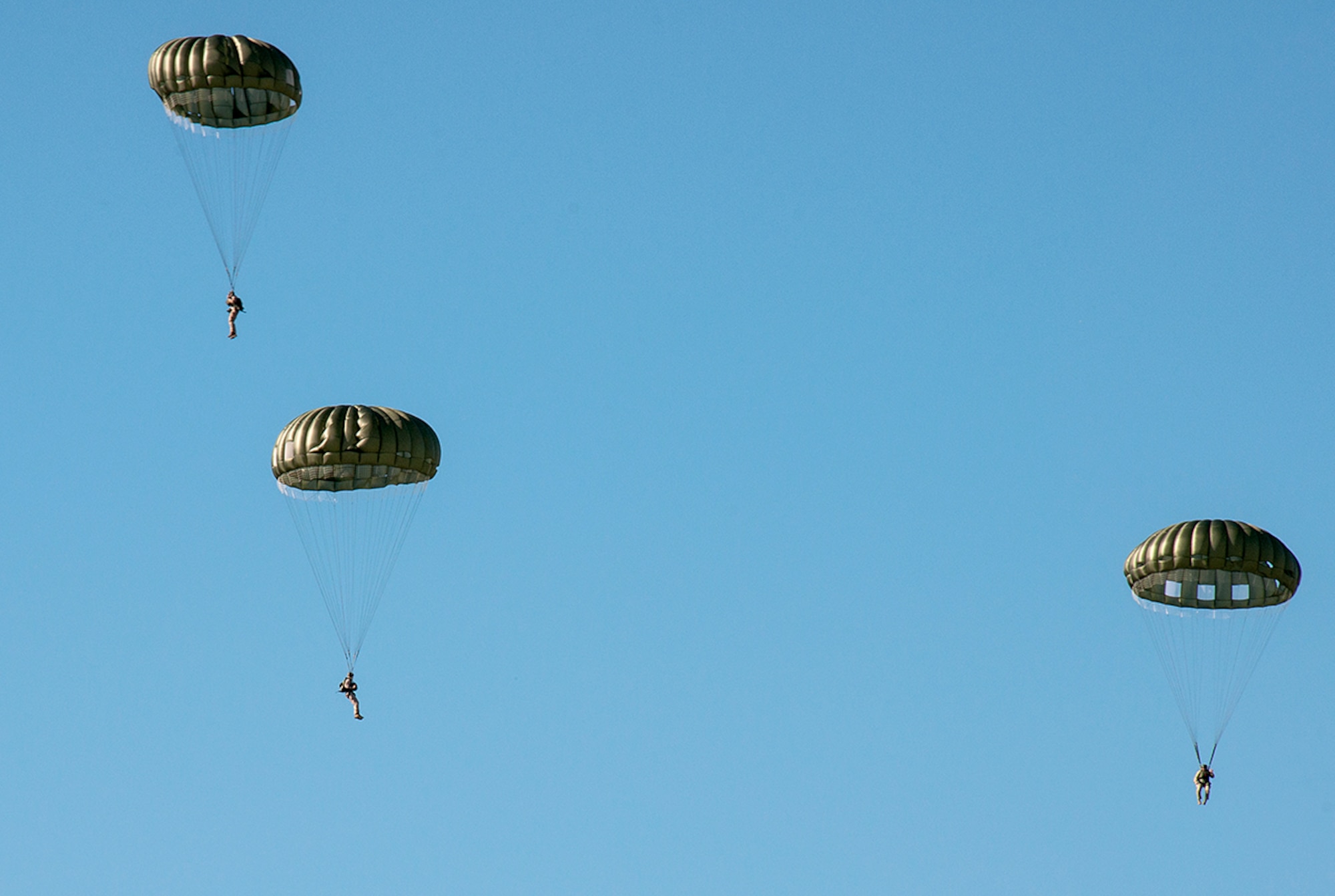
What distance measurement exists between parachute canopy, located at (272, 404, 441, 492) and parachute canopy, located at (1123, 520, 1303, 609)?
14.7 meters

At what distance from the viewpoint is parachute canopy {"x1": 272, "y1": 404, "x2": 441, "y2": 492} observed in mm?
60062

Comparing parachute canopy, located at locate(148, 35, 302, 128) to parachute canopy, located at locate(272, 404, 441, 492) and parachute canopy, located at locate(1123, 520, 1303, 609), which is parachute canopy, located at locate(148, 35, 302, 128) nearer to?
parachute canopy, located at locate(272, 404, 441, 492)

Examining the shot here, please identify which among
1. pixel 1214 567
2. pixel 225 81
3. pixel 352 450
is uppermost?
pixel 225 81

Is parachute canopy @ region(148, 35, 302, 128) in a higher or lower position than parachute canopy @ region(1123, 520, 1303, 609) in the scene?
higher

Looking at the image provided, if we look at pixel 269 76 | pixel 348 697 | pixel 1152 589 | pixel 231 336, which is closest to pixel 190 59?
pixel 269 76

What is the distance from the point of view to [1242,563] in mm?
59031

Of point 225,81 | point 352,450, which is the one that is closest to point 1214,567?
point 352,450

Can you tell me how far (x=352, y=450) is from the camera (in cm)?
6003

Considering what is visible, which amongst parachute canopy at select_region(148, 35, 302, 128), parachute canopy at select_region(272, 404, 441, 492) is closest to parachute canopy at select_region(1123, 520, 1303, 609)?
parachute canopy at select_region(272, 404, 441, 492)

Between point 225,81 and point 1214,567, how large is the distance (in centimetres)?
2196

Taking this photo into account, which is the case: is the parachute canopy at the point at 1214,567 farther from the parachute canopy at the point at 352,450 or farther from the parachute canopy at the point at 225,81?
the parachute canopy at the point at 225,81

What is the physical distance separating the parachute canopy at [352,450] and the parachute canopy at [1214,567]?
14.7 meters

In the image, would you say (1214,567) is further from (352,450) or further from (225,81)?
(225,81)

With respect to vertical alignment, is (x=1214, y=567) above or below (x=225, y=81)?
below
